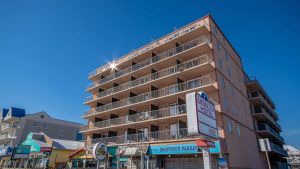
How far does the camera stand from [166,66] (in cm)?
2966

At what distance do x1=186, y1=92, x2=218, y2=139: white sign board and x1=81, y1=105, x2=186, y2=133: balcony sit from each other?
1119 cm

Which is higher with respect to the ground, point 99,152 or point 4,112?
point 4,112

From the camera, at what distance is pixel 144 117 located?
28.6m

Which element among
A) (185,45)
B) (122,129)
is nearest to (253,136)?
(185,45)

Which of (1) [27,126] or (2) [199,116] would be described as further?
(1) [27,126]

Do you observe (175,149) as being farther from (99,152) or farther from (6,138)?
(6,138)

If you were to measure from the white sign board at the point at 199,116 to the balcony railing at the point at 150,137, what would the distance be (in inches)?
423

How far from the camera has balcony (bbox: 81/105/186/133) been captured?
24953 mm

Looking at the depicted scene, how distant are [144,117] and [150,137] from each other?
3.47 meters

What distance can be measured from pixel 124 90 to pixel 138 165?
11.3m

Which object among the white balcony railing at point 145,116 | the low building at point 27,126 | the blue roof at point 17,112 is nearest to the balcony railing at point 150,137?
the white balcony railing at point 145,116

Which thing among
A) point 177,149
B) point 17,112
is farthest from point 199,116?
point 17,112

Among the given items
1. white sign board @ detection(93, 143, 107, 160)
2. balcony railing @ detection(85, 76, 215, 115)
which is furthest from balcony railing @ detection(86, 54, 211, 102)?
white sign board @ detection(93, 143, 107, 160)

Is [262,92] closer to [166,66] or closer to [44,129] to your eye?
[166,66]
